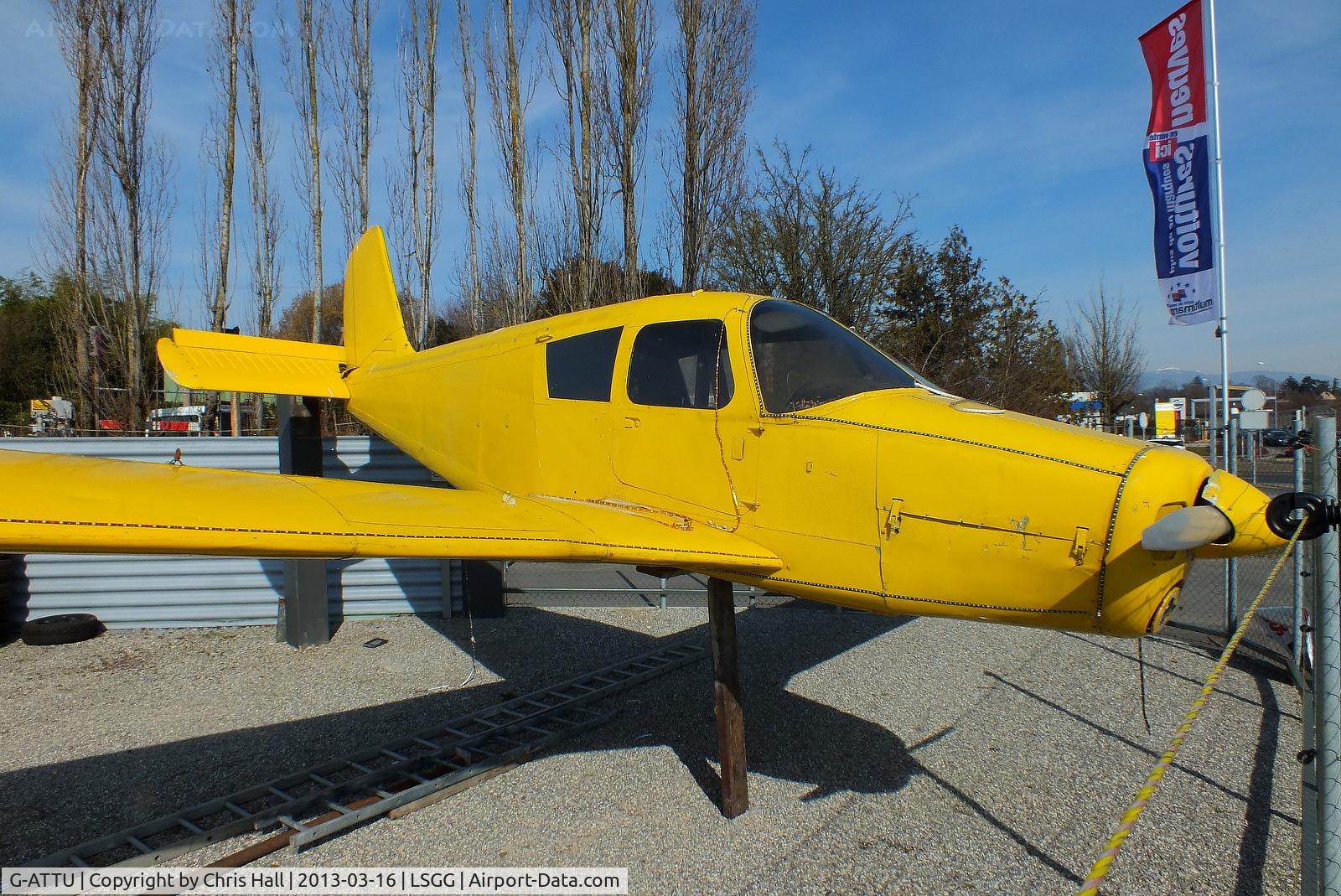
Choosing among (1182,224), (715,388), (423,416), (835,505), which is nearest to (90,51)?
(423,416)

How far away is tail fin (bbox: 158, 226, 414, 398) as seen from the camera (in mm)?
6457

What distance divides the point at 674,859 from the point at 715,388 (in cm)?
247

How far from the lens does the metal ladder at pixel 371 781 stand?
381 cm

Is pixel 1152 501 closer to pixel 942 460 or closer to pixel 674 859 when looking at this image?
pixel 942 460

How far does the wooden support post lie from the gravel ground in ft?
0.55

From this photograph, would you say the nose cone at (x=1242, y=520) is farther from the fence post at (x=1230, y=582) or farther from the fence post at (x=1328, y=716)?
the fence post at (x=1230, y=582)

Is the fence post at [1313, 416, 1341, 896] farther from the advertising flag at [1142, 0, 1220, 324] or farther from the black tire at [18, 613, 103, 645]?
the black tire at [18, 613, 103, 645]

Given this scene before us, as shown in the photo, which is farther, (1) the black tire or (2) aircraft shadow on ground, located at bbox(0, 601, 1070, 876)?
(1) the black tire

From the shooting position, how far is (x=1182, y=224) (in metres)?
10.3

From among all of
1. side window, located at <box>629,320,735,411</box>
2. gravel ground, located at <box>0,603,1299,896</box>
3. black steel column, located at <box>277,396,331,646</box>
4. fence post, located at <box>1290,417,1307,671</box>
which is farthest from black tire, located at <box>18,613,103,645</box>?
fence post, located at <box>1290,417,1307,671</box>

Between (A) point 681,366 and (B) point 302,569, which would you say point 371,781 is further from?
(B) point 302,569

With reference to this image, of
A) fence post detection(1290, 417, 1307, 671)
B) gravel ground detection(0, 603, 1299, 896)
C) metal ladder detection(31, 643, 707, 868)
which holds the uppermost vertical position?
fence post detection(1290, 417, 1307, 671)

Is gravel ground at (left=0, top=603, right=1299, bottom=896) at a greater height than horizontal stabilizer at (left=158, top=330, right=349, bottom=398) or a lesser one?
lesser

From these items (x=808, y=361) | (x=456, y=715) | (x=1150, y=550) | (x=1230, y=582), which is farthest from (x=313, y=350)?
(x=1230, y=582)
